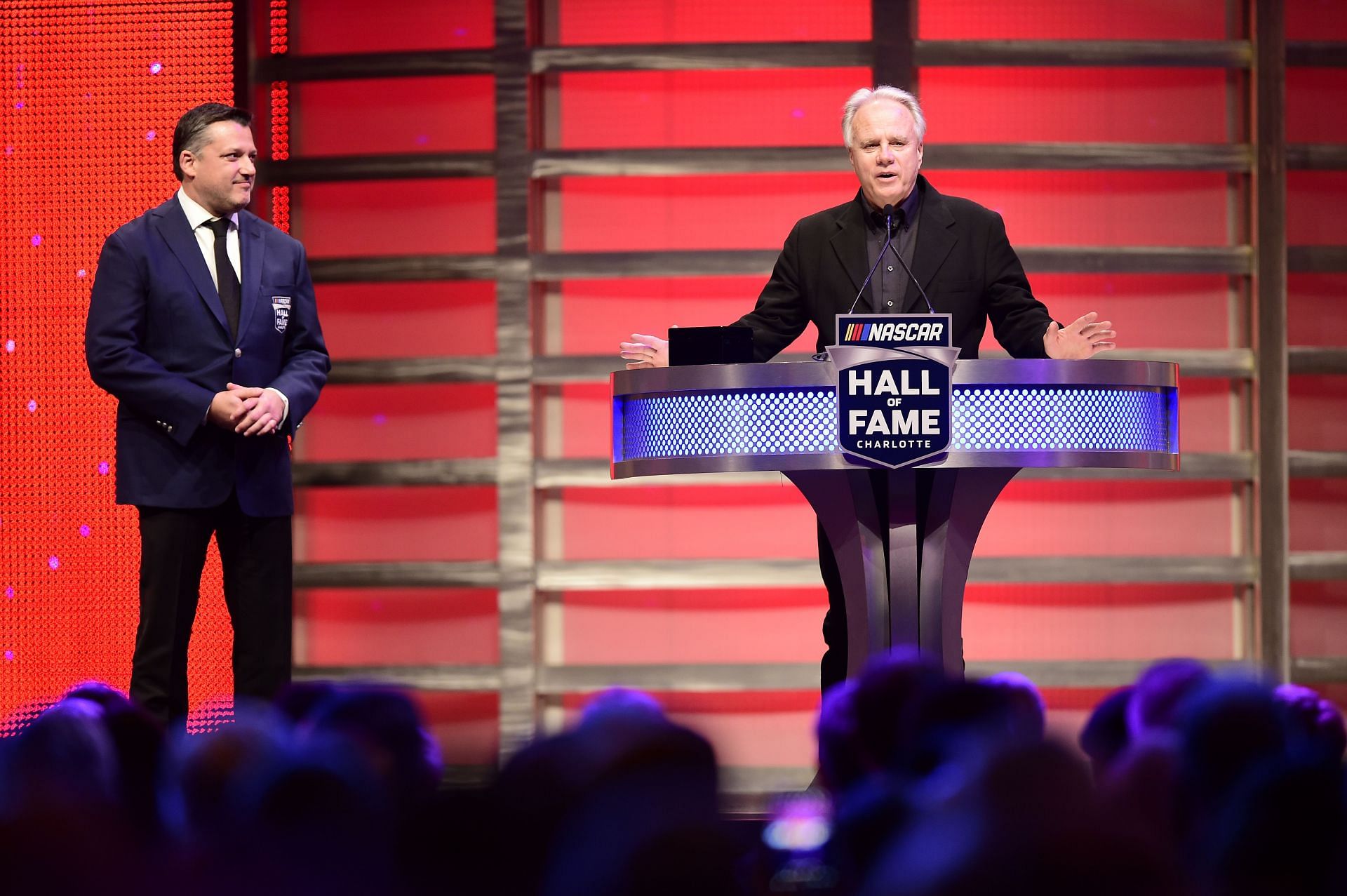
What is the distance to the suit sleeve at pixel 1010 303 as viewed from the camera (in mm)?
2662

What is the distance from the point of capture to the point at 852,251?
110 inches

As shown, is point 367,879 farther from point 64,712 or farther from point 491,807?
point 64,712

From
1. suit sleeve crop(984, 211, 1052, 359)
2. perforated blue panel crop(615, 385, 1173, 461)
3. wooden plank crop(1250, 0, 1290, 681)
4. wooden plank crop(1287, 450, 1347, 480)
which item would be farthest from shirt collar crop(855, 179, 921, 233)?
wooden plank crop(1287, 450, 1347, 480)

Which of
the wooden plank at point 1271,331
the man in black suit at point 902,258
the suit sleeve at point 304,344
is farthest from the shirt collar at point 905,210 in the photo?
the wooden plank at point 1271,331

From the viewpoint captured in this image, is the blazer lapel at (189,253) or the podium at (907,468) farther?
the blazer lapel at (189,253)

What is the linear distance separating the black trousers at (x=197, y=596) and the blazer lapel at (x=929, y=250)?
1.35 meters

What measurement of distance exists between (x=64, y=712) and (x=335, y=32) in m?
3.98

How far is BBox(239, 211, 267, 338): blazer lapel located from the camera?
310 centimetres

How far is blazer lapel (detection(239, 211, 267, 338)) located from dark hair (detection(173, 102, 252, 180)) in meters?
0.17

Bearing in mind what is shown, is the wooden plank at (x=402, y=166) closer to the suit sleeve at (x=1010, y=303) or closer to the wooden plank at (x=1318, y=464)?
the suit sleeve at (x=1010, y=303)

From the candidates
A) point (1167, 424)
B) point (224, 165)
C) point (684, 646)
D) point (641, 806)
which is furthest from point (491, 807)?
point (684, 646)

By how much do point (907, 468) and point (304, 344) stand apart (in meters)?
1.70

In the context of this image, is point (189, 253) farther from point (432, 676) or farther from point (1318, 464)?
point (1318, 464)

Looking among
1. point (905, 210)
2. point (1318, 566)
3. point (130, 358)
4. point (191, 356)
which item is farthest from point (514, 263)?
point (1318, 566)
